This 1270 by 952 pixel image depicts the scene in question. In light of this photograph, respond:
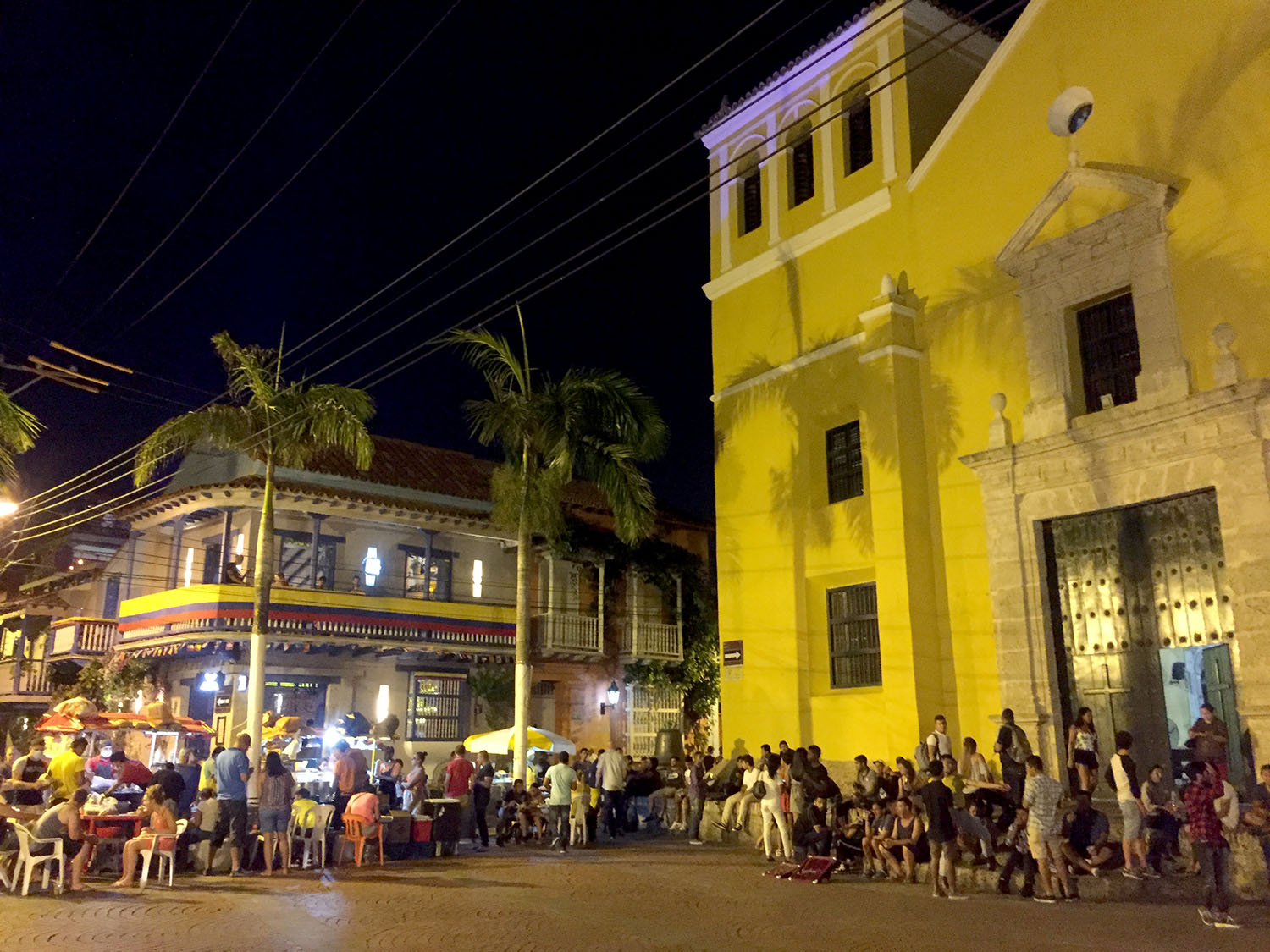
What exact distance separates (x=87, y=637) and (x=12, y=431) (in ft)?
53.0

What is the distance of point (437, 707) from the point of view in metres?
29.4

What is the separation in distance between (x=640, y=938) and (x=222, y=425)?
1391cm

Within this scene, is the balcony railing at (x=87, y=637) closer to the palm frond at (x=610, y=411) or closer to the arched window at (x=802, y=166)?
the palm frond at (x=610, y=411)

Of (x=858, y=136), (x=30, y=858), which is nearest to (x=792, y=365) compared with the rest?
(x=858, y=136)

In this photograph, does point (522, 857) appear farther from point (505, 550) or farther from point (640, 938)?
point (505, 550)

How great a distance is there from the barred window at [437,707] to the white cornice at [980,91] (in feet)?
62.7

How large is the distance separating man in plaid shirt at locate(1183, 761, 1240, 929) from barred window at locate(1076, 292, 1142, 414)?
5.69 metres

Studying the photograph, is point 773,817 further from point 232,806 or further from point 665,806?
point 232,806

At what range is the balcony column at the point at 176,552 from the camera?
2945 centimetres

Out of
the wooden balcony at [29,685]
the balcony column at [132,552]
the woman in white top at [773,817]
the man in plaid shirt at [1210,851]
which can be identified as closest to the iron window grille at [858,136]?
the woman in white top at [773,817]

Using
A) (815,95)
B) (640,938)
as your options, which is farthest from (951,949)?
(815,95)

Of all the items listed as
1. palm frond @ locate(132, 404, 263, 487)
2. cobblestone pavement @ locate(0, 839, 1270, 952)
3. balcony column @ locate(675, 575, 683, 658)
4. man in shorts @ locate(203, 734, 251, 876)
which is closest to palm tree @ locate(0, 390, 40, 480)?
palm frond @ locate(132, 404, 263, 487)

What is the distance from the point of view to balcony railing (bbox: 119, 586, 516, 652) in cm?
2595

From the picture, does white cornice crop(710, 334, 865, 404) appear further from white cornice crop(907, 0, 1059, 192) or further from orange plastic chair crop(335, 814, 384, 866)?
orange plastic chair crop(335, 814, 384, 866)
